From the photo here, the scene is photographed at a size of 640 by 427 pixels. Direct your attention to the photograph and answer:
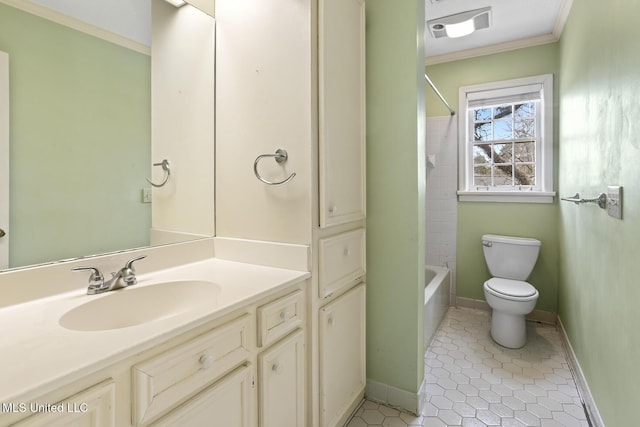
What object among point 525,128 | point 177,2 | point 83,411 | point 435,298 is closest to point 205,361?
point 83,411

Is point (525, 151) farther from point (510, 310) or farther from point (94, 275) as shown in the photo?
point (94, 275)

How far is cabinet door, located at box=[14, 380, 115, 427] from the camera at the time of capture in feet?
1.87

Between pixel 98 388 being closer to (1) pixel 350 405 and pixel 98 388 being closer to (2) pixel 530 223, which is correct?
(1) pixel 350 405

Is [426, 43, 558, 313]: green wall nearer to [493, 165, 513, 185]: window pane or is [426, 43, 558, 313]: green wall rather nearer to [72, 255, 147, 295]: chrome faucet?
[493, 165, 513, 185]: window pane

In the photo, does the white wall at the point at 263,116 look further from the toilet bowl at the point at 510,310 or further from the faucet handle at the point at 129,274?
the toilet bowl at the point at 510,310

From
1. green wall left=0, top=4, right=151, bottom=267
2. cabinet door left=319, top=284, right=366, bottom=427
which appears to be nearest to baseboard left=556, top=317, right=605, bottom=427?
cabinet door left=319, top=284, right=366, bottom=427

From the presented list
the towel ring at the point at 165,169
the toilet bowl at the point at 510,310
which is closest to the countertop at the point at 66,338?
the towel ring at the point at 165,169

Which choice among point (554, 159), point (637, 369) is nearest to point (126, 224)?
point (637, 369)

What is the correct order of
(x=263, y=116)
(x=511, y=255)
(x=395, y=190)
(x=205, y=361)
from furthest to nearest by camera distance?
(x=511, y=255)
(x=395, y=190)
(x=263, y=116)
(x=205, y=361)

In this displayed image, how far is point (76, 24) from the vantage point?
1.10 meters

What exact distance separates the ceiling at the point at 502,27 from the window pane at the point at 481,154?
0.85m

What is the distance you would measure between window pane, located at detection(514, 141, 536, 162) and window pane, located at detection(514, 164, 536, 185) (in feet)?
0.21

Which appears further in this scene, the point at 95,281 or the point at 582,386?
the point at 582,386

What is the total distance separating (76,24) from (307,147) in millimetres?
886
